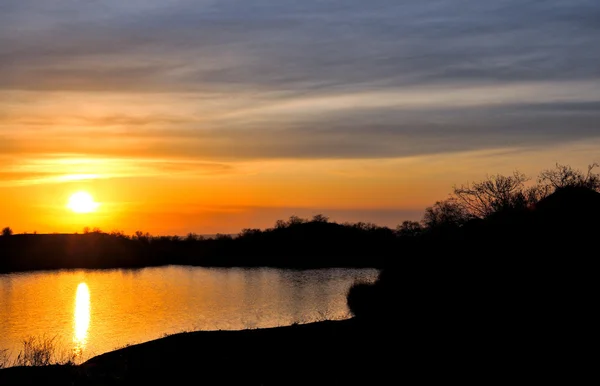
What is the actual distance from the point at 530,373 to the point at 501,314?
3.08 metres

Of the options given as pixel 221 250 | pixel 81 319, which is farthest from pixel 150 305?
pixel 221 250

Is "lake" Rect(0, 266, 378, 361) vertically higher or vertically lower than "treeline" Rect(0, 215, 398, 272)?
lower

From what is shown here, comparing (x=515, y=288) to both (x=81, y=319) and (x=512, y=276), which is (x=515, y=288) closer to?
(x=512, y=276)

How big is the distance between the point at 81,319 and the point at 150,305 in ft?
31.8

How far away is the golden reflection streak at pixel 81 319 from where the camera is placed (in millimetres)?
43781

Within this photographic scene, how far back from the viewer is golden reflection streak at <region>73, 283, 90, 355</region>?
43781 millimetres

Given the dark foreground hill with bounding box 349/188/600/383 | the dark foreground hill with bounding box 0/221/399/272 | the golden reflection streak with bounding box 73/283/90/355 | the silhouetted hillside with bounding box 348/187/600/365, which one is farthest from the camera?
the dark foreground hill with bounding box 0/221/399/272

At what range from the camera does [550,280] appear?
21.8 m

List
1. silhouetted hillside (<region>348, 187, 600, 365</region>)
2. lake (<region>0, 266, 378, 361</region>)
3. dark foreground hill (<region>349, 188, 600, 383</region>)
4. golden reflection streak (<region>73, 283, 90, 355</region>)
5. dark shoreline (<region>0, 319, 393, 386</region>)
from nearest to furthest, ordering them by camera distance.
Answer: dark foreground hill (<region>349, 188, 600, 383</region>)
silhouetted hillside (<region>348, 187, 600, 365</region>)
dark shoreline (<region>0, 319, 393, 386</region>)
golden reflection streak (<region>73, 283, 90, 355</region>)
lake (<region>0, 266, 378, 361</region>)

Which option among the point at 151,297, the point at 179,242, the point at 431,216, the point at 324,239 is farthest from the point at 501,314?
the point at 179,242

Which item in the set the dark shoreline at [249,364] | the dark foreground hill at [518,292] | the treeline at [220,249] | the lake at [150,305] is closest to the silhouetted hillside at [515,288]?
the dark foreground hill at [518,292]

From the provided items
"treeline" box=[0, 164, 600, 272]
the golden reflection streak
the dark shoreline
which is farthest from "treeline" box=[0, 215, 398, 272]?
the dark shoreline

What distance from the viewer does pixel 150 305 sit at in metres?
63.0

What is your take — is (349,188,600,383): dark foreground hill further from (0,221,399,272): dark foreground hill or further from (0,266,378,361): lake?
(0,221,399,272): dark foreground hill
